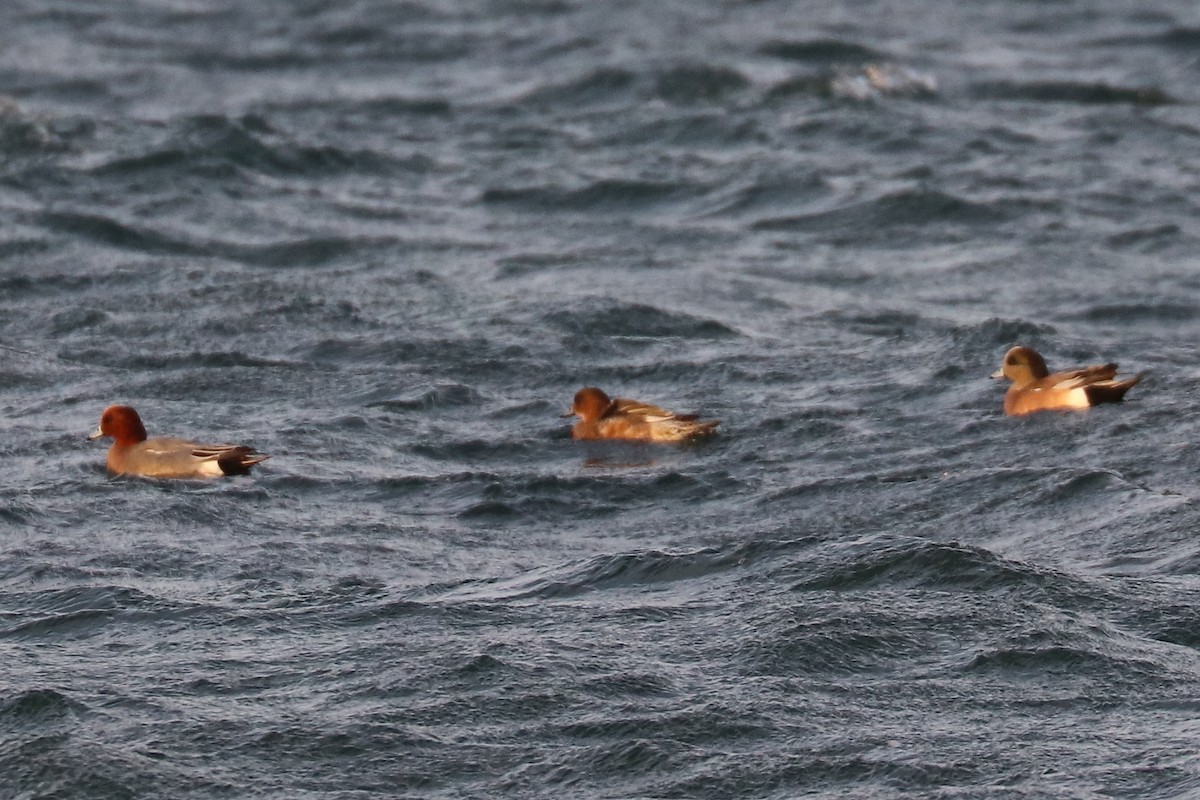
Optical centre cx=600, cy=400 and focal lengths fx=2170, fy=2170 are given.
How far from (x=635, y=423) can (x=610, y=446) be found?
0.79 ft

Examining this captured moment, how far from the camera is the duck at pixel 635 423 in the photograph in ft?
39.1

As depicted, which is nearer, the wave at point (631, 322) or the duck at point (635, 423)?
the duck at point (635, 423)

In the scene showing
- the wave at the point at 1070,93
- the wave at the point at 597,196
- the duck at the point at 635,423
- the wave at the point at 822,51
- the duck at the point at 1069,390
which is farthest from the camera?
the wave at the point at 822,51

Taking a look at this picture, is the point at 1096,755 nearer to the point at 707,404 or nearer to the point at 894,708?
the point at 894,708

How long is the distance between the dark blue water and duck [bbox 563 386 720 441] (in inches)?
5.0

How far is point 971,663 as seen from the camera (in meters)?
8.23

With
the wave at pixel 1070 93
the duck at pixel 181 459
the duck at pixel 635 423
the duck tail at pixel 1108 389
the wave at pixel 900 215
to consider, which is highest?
the wave at pixel 1070 93

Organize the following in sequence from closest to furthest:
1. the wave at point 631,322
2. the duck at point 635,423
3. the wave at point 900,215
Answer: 1. the duck at point 635,423
2. the wave at point 631,322
3. the wave at point 900,215

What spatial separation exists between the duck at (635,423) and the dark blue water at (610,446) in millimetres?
127

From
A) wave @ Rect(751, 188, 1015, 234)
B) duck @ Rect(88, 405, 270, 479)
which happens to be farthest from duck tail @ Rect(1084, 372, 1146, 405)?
wave @ Rect(751, 188, 1015, 234)

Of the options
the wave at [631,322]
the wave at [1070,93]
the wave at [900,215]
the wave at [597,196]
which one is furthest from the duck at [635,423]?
the wave at [1070,93]

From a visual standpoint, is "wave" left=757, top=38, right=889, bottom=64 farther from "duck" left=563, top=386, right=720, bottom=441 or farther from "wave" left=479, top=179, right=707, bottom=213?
"duck" left=563, top=386, right=720, bottom=441

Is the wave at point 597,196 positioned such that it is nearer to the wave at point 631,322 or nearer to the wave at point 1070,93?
the wave at point 631,322

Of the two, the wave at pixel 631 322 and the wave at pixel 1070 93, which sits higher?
the wave at pixel 1070 93
